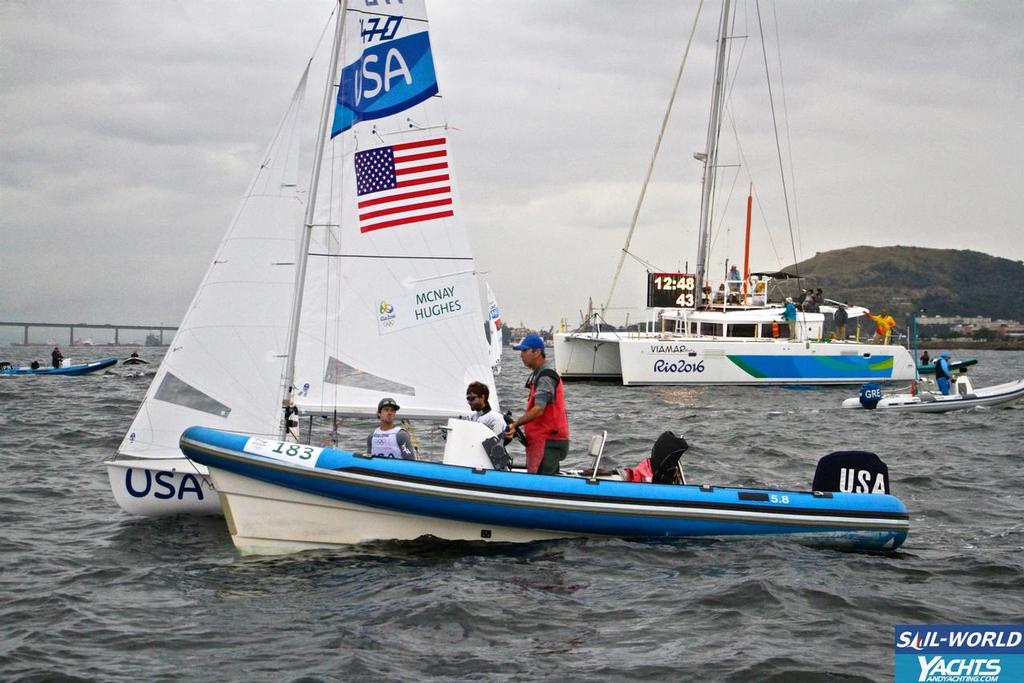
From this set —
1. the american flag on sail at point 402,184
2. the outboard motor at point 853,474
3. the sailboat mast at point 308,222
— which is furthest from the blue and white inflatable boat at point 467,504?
the american flag on sail at point 402,184

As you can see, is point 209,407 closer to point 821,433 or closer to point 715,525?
point 715,525

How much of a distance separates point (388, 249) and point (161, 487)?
Result: 376 centimetres

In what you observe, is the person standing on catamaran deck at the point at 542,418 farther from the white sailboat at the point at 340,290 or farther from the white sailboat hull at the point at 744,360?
the white sailboat hull at the point at 744,360

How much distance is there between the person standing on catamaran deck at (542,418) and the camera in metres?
10.2

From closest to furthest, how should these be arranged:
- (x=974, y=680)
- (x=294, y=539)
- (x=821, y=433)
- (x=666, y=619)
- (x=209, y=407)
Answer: (x=974, y=680)
(x=666, y=619)
(x=294, y=539)
(x=209, y=407)
(x=821, y=433)

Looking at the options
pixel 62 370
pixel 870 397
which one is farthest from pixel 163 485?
pixel 62 370

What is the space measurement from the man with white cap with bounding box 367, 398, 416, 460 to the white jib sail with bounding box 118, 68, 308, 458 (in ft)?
4.87

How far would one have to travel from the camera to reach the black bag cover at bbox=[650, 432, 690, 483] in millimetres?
10602

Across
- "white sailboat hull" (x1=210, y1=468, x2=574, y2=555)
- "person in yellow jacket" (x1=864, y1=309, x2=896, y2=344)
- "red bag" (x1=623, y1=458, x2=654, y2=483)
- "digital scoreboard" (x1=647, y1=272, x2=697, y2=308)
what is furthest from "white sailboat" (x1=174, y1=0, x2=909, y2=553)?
"person in yellow jacket" (x1=864, y1=309, x2=896, y2=344)

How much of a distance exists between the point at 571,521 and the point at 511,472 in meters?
0.79

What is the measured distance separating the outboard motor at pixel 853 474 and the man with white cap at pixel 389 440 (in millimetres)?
4483

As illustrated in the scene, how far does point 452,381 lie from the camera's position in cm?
1217

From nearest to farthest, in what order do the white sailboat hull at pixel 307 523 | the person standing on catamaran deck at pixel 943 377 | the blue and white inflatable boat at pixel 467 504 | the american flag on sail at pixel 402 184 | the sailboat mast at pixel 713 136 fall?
1. the blue and white inflatable boat at pixel 467 504
2. the white sailboat hull at pixel 307 523
3. the american flag on sail at pixel 402 184
4. the person standing on catamaran deck at pixel 943 377
5. the sailboat mast at pixel 713 136

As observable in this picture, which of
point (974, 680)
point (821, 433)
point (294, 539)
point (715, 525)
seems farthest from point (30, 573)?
point (821, 433)
